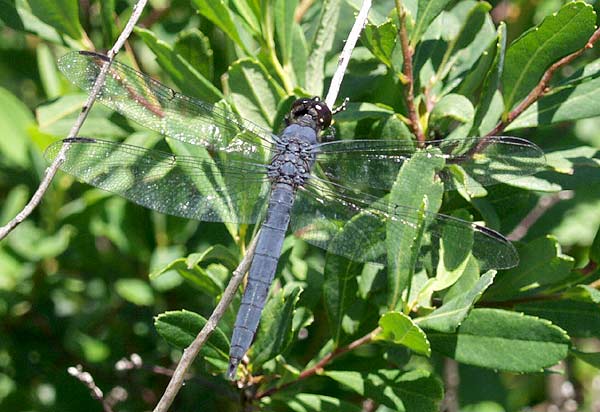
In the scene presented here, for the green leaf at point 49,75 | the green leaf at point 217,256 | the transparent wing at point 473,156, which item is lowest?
the green leaf at point 217,256

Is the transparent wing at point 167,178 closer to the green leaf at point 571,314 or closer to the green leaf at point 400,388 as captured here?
the green leaf at point 400,388

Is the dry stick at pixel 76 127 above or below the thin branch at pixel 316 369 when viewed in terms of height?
above

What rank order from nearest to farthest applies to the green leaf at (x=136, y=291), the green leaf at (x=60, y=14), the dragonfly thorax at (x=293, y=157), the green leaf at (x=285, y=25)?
the green leaf at (x=285, y=25) < the green leaf at (x=60, y=14) < the dragonfly thorax at (x=293, y=157) < the green leaf at (x=136, y=291)

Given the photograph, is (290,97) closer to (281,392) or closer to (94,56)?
(94,56)

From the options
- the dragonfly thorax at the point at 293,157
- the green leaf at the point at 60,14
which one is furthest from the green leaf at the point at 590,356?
the green leaf at the point at 60,14

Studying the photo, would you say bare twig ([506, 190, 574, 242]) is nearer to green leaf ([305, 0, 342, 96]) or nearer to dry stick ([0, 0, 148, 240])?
green leaf ([305, 0, 342, 96])

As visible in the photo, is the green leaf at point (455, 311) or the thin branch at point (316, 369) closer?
the green leaf at point (455, 311)

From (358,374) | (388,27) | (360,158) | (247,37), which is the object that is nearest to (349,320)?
(358,374)

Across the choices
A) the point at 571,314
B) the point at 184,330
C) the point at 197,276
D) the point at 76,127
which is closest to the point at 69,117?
the point at 76,127
